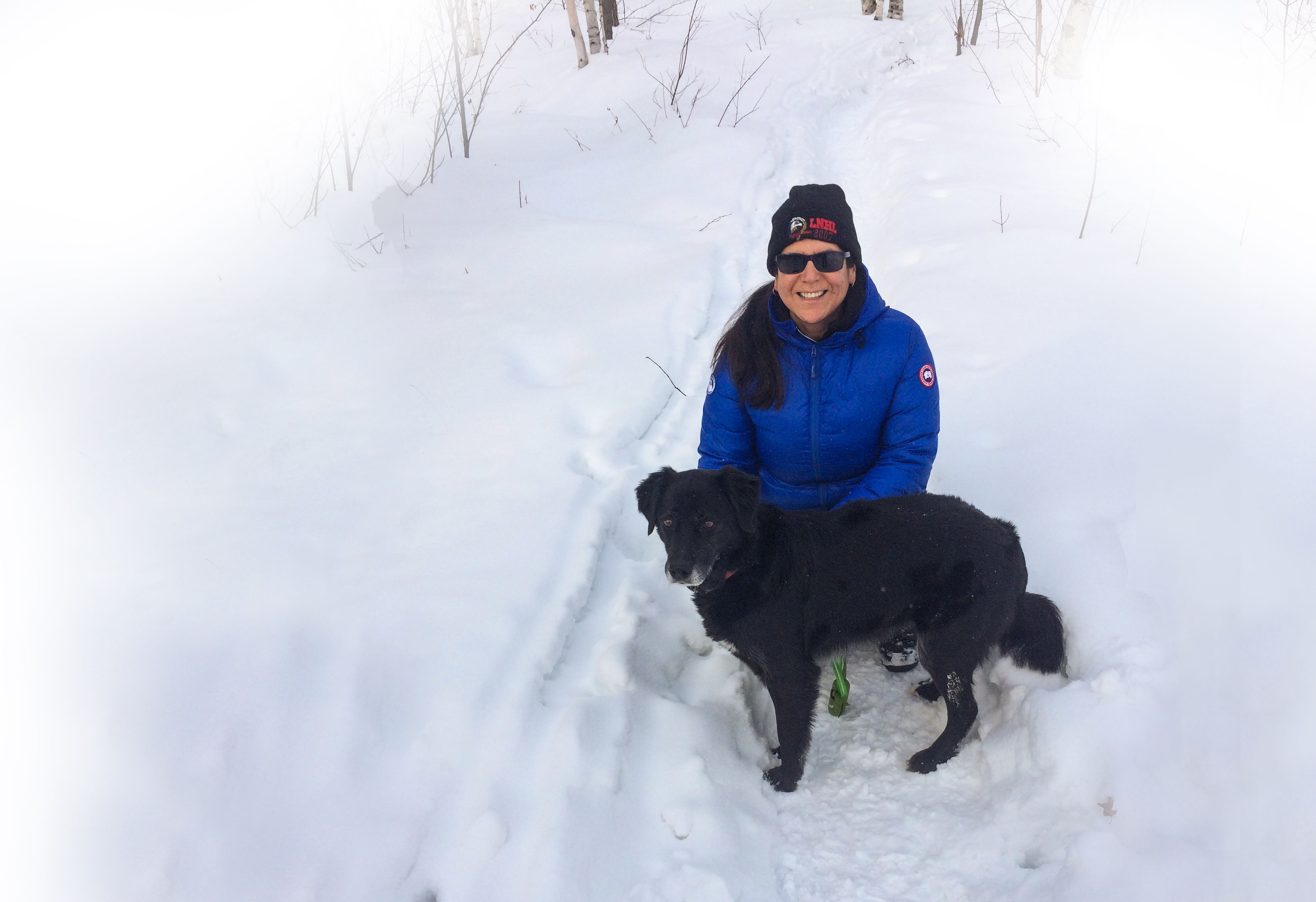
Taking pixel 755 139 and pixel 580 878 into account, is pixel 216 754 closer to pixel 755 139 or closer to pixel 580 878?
pixel 580 878

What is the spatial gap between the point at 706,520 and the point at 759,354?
810 millimetres

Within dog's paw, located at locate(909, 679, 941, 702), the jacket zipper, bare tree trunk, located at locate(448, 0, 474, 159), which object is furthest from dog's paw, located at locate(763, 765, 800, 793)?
bare tree trunk, located at locate(448, 0, 474, 159)

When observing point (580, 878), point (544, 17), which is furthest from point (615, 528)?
point (544, 17)

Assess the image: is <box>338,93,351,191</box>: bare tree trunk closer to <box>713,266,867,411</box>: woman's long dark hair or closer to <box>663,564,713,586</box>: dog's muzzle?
<box>713,266,867,411</box>: woman's long dark hair

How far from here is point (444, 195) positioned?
21.9ft

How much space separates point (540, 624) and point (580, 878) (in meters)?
0.95

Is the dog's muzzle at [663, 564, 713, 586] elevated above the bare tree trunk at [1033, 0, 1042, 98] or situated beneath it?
situated beneath

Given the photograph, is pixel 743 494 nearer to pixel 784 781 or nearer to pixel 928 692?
pixel 784 781

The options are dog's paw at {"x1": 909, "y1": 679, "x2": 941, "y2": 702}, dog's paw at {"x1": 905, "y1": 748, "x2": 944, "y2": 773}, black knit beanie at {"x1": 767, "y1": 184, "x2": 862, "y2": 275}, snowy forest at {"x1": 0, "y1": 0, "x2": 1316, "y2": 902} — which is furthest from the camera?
A: dog's paw at {"x1": 909, "y1": 679, "x2": 941, "y2": 702}

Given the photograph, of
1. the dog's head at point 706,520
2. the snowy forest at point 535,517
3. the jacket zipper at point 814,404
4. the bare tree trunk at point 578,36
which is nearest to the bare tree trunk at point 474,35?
the bare tree trunk at point 578,36

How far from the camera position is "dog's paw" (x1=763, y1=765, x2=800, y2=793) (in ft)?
8.22

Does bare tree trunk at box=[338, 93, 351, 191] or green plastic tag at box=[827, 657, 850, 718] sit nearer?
green plastic tag at box=[827, 657, 850, 718]

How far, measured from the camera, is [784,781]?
251 centimetres

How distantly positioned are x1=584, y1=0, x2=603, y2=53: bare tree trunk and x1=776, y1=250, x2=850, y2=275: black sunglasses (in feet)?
37.4
